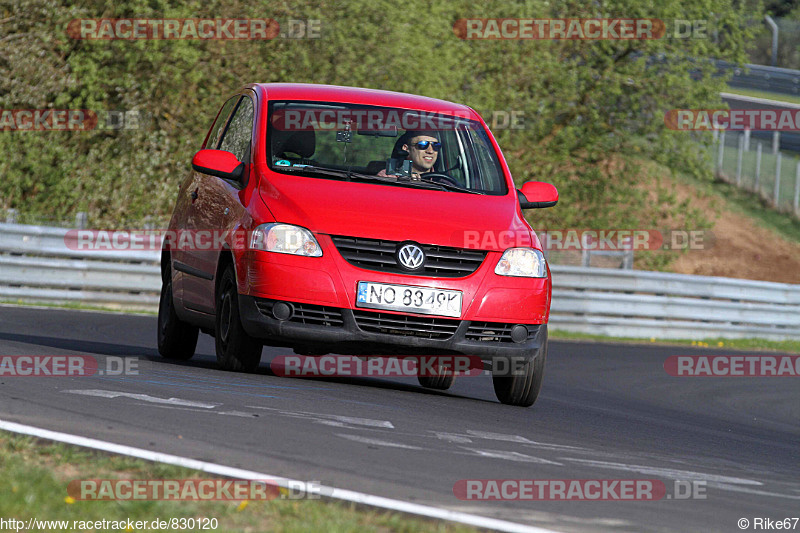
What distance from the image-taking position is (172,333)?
10.8m

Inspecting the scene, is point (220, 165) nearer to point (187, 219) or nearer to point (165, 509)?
point (187, 219)

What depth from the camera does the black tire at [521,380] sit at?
9031 mm

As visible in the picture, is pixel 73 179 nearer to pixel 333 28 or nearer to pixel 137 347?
pixel 333 28

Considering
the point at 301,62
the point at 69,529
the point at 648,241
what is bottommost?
the point at 648,241

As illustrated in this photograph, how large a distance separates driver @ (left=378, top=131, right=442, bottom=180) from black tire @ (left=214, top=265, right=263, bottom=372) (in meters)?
1.52

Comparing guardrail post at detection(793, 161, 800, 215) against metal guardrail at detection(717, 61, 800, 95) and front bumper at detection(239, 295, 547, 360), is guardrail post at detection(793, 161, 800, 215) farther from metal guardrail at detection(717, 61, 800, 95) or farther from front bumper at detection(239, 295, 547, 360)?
front bumper at detection(239, 295, 547, 360)

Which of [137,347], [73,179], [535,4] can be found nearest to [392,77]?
[535,4]

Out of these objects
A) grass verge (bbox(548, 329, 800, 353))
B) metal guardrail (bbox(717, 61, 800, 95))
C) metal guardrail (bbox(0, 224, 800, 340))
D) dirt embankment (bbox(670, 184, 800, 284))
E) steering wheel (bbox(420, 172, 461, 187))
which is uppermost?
metal guardrail (bbox(717, 61, 800, 95))

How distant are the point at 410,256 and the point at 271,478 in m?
3.30

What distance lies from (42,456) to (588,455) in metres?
2.85

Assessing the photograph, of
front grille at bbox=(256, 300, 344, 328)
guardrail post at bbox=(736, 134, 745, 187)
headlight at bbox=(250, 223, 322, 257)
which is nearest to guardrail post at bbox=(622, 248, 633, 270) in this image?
front grille at bbox=(256, 300, 344, 328)

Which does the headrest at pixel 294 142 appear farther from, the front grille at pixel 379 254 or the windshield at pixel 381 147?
the front grille at pixel 379 254

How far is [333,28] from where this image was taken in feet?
86.9

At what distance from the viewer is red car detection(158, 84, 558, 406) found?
824cm
